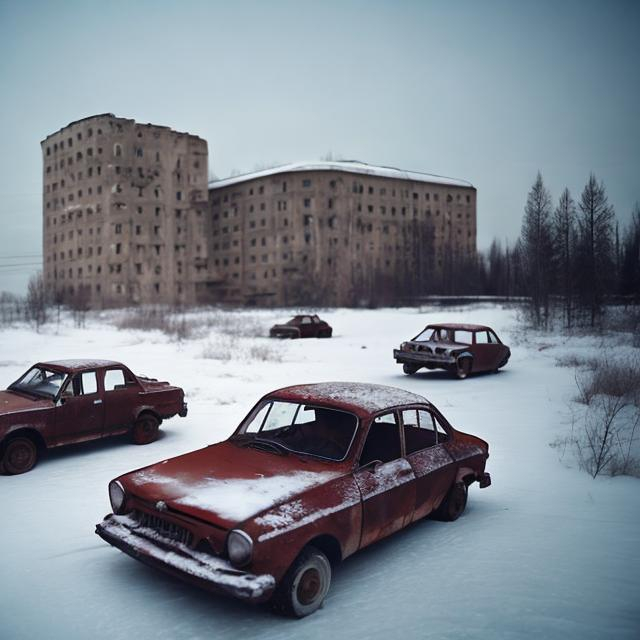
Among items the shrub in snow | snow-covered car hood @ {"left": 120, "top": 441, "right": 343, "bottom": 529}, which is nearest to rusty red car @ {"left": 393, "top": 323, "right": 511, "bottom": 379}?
the shrub in snow

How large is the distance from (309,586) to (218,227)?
94564mm

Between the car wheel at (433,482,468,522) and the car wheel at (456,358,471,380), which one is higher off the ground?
the car wheel at (456,358,471,380)

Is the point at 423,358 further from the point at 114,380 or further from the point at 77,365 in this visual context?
the point at 77,365

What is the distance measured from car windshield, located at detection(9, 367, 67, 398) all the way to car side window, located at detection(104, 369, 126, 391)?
2.06ft

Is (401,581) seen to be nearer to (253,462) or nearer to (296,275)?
(253,462)

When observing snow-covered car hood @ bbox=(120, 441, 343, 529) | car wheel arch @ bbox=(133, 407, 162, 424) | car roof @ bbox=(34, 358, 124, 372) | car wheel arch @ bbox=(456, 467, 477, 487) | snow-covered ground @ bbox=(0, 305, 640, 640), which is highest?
car roof @ bbox=(34, 358, 124, 372)

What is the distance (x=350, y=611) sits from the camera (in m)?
→ 4.21

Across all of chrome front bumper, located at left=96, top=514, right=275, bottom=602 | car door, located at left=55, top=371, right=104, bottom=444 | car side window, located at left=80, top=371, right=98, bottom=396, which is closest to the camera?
chrome front bumper, located at left=96, top=514, right=275, bottom=602

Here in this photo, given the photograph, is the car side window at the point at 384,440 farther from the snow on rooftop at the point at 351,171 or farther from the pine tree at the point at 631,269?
the snow on rooftop at the point at 351,171

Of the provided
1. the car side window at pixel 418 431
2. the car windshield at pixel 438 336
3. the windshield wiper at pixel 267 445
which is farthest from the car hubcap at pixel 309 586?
the car windshield at pixel 438 336

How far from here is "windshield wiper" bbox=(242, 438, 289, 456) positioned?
506cm

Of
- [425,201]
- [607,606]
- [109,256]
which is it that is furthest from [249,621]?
[425,201]

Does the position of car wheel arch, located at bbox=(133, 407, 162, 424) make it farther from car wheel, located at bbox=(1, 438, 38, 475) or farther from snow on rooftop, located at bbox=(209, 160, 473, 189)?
snow on rooftop, located at bbox=(209, 160, 473, 189)

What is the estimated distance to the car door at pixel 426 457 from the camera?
17.6ft
